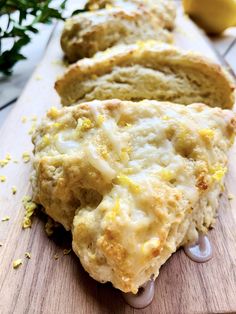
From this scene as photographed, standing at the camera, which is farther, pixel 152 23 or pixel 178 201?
pixel 152 23

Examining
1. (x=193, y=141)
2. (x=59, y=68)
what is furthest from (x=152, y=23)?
(x=193, y=141)

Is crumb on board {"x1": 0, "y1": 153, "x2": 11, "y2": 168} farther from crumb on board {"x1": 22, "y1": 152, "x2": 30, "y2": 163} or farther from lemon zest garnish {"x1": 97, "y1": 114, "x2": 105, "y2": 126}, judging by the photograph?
lemon zest garnish {"x1": 97, "y1": 114, "x2": 105, "y2": 126}

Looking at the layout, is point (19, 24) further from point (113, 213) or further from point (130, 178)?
point (113, 213)

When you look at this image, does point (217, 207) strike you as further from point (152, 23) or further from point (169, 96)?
point (152, 23)

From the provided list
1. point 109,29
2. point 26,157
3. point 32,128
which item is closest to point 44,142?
point 26,157

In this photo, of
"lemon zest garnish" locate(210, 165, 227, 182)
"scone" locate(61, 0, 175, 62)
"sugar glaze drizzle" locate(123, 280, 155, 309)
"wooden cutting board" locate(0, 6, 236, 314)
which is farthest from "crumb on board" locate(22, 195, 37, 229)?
"scone" locate(61, 0, 175, 62)

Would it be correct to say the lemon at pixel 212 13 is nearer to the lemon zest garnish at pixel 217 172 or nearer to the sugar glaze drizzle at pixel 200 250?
the lemon zest garnish at pixel 217 172
